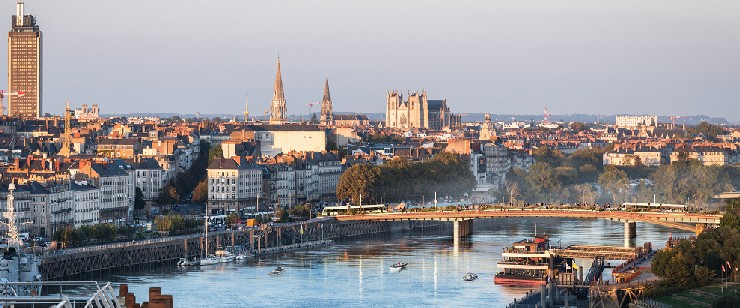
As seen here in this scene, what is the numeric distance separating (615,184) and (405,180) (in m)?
20.8

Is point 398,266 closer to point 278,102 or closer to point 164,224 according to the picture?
point 164,224

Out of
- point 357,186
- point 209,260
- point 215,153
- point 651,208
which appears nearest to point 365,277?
point 209,260

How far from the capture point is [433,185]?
104 meters

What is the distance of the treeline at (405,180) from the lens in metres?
93.7

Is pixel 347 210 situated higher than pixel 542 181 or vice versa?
pixel 542 181

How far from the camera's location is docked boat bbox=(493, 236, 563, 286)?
54.1 meters

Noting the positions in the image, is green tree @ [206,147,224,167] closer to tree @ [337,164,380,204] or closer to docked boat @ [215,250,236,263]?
tree @ [337,164,380,204]

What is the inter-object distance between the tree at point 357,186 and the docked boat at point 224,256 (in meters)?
27.6

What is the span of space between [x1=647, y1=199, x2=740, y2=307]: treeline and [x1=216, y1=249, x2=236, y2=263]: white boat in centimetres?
1805

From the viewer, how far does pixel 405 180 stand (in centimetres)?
9944

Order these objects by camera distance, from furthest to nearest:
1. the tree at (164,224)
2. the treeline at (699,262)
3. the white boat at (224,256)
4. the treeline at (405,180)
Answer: the treeline at (405,180) < the tree at (164,224) < the white boat at (224,256) < the treeline at (699,262)

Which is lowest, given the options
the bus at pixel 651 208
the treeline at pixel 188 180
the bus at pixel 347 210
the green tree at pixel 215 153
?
the bus at pixel 347 210

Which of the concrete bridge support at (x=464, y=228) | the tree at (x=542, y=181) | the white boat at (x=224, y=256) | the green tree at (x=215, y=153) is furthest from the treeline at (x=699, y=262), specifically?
the tree at (x=542, y=181)

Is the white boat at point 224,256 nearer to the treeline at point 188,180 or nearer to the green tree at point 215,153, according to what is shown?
the treeline at point 188,180
